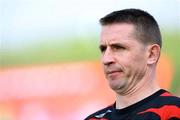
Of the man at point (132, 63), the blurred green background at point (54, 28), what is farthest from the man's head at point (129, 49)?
the blurred green background at point (54, 28)

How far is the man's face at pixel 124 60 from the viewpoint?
119 cm

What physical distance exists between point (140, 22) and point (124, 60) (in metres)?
0.14

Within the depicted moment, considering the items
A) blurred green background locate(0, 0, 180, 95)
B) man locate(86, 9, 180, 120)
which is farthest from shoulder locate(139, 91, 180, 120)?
blurred green background locate(0, 0, 180, 95)

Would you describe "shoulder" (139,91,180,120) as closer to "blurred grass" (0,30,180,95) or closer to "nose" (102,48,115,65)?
"nose" (102,48,115,65)

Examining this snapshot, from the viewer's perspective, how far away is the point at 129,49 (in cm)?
120

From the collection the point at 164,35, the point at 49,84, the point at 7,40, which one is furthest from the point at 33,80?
the point at 164,35

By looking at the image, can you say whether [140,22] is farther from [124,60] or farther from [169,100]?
[169,100]

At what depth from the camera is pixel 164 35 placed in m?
1.60

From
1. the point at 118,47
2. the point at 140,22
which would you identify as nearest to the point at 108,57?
the point at 118,47

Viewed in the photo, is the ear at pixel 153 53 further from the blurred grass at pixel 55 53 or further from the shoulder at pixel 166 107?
the blurred grass at pixel 55 53

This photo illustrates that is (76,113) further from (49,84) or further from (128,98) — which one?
(128,98)

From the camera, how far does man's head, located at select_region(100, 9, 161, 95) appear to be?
1196 millimetres

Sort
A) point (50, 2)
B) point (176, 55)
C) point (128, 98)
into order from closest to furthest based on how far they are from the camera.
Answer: point (128, 98) → point (176, 55) → point (50, 2)

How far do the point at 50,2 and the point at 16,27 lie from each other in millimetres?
177
